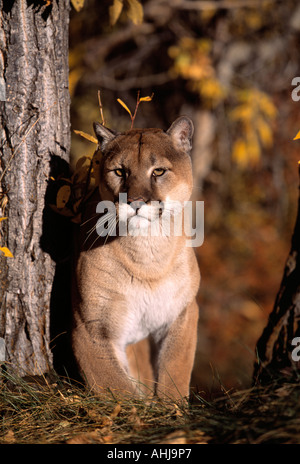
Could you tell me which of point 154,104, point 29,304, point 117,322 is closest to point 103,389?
point 117,322

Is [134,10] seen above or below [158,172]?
above

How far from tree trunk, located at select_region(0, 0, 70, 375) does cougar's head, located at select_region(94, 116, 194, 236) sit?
0.43 meters

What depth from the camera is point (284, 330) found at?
3.63 meters

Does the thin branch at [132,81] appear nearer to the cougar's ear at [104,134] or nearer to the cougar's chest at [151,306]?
the cougar's ear at [104,134]

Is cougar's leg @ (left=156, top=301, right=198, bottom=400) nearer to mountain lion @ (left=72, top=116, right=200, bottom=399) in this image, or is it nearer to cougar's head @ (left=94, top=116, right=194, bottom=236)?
mountain lion @ (left=72, top=116, right=200, bottom=399)

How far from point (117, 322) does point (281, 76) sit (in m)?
7.29

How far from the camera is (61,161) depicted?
3824mm

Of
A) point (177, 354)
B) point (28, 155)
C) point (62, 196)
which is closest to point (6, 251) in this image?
point (62, 196)

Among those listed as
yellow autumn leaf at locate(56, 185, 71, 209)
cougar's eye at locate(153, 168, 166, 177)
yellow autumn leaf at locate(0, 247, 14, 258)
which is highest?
cougar's eye at locate(153, 168, 166, 177)

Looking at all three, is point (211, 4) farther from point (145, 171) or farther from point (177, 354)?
point (177, 354)

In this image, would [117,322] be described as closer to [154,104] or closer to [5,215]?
[5,215]

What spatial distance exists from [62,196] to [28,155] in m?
0.37

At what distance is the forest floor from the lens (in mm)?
2494

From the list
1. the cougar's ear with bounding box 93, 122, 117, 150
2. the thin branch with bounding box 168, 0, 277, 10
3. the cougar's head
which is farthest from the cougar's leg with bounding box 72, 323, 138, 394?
the thin branch with bounding box 168, 0, 277, 10
